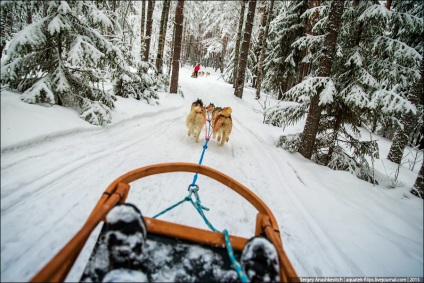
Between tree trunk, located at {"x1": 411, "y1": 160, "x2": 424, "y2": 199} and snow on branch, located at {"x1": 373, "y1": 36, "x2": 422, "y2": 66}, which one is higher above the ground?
snow on branch, located at {"x1": 373, "y1": 36, "x2": 422, "y2": 66}

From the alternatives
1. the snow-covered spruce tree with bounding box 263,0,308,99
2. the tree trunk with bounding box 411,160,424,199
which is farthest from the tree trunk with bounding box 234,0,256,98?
the tree trunk with bounding box 411,160,424,199

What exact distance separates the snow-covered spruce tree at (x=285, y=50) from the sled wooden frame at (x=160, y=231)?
14777 millimetres

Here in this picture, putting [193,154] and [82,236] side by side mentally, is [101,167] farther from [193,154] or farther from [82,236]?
[82,236]

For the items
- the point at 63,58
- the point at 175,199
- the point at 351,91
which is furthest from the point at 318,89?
the point at 63,58

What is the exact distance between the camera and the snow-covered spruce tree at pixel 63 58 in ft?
14.6

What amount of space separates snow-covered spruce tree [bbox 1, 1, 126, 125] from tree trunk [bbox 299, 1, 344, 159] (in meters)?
5.28

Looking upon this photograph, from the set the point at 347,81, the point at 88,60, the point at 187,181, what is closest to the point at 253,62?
the point at 347,81

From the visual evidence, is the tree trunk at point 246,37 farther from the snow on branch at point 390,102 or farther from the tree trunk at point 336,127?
the snow on branch at point 390,102

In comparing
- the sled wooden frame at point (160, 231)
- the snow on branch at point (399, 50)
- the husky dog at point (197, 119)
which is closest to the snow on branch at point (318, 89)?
the snow on branch at point (399, 50)

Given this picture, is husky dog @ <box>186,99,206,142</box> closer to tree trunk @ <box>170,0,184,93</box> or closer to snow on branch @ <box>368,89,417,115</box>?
snow on branch @ <box>368,89,417,115</box>

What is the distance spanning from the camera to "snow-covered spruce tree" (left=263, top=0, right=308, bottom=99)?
16.4m

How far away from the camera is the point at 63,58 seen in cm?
529

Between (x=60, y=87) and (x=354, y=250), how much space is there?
20.0ft

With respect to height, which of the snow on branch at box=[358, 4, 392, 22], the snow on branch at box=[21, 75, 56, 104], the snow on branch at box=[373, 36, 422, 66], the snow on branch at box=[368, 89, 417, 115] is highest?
the snow on branch at box=[358, 4, 392, 22]
